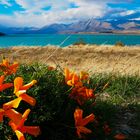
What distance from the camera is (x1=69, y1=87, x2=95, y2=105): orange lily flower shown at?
4.05 m

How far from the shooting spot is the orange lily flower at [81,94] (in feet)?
13.3

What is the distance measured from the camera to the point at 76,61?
10914 millimetres

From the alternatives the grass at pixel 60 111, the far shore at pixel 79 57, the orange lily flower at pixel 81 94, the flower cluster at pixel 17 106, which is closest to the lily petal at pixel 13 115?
the flower cluster at pixel 17 106

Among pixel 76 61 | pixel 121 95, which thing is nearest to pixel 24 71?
pixel 121 95

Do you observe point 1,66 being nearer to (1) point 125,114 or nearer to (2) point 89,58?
(1) point 125,114

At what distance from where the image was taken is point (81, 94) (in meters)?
4.17

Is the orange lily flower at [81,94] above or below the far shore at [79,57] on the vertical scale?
above

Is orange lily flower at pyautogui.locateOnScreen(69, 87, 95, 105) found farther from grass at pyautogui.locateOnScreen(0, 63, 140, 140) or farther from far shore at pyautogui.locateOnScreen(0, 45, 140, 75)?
far shore at pyautogui.locateOnScreen(0, 45, 140, 75)

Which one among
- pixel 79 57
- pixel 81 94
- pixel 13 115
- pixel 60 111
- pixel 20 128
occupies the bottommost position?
pixel 79 57

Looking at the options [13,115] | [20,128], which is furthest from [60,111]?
[13,115]

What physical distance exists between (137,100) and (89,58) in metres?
5.12

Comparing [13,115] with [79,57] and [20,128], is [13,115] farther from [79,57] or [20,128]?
[79,57]

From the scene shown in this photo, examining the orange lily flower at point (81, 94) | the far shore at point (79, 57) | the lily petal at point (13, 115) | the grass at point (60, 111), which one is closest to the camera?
the lily petal at point (13, 115)

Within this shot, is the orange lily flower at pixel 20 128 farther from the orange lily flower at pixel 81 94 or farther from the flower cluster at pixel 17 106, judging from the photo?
the orange lily flower at pixel 81 94
